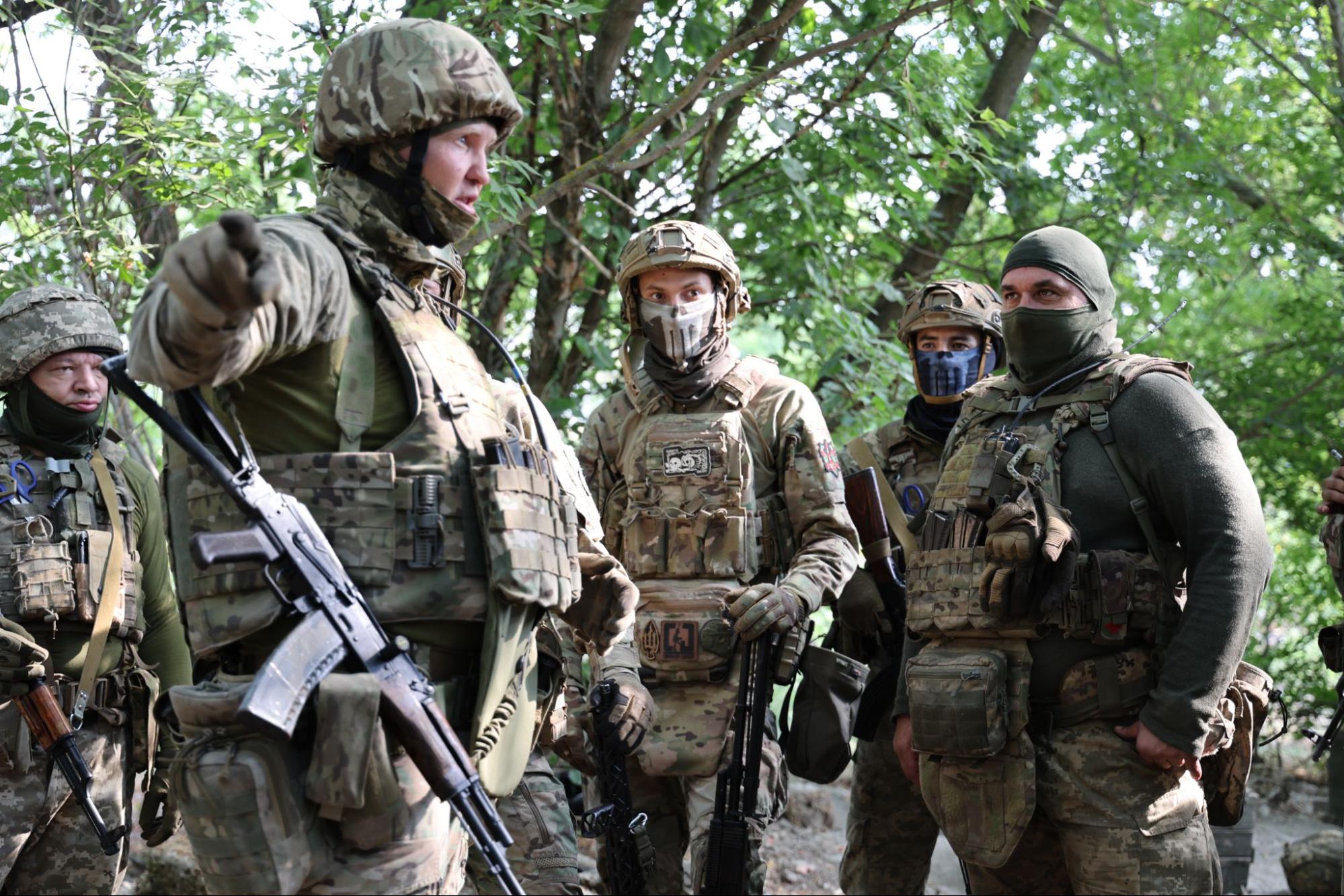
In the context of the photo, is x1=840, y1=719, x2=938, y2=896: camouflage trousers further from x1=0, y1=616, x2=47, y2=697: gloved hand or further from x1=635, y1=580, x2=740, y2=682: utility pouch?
x1=0, y1=616, x2=47, y2=697: gloved hand

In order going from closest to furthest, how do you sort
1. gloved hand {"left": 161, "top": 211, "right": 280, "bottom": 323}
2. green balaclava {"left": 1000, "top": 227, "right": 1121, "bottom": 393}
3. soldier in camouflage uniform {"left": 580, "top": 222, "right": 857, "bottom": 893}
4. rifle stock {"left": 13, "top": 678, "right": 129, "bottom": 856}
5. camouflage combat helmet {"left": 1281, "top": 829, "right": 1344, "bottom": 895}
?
gloved hand {"left": 161, "top": 211, "right": 280, "bottom": 323}
green balaclava {"left": 1000, "top": 227, "right": 1121, "bottom": 393}
rifle stock {"left": 13, "top": 678, "right": 129, "bottom": 856}
soldier in camouflage uniform {"left": 580, "top": 222, "right": 857, "bottom": 893}
camouflage combat helmet {"left": 1281, "top": 829, "right": 1344, "bottom": 895}

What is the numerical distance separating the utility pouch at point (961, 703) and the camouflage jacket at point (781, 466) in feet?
2.14

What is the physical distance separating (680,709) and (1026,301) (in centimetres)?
184

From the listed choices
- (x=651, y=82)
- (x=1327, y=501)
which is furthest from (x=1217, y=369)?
(x=1327, y=501)

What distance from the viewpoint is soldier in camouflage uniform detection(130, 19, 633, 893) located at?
9.23 ft

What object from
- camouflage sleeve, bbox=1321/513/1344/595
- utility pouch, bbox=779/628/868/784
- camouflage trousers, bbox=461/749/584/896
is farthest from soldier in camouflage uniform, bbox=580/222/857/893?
camouflage sleeve, bbox=1321/513/1344/595

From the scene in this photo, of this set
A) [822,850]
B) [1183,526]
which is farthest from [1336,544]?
[822,850]

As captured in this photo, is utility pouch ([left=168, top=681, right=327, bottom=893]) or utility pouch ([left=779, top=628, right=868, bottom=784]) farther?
utility pouch ([left=779, top=628, right=868, bottom=784])

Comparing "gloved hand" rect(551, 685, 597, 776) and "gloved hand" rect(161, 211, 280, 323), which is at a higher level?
"gloved hand" rect(161, 211, 280, 323)

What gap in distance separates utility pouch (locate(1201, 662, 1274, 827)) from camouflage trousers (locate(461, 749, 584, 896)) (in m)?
2.04

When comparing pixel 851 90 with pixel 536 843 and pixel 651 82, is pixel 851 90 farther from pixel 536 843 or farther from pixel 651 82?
pixel 536 843

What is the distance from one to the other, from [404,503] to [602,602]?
81 centimetres

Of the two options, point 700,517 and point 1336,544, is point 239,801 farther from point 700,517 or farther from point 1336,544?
point 1336,544

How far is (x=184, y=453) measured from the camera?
307 cm
